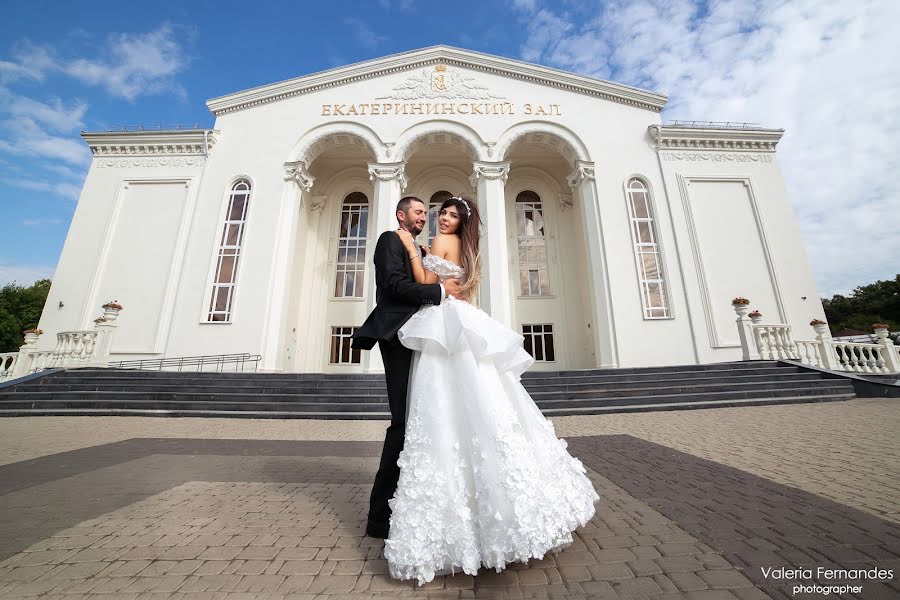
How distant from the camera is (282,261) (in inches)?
520

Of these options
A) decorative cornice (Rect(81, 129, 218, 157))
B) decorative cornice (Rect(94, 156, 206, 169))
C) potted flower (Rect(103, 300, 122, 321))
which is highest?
decorative cornice (Rect(81, 129, 218, 157))

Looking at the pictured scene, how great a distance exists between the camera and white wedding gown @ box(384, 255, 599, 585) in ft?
5.28

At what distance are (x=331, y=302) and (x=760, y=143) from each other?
64.6 feet

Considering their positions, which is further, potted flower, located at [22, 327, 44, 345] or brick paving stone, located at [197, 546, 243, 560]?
potted flower, located at [22, 327, 44, 345]

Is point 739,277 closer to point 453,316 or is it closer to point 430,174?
point 430,174

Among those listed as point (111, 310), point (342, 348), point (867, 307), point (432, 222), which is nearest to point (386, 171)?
point (432, 222)

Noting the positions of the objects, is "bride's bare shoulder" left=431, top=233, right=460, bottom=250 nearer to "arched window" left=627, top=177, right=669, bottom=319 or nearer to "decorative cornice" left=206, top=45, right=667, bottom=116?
"arched window" left=627, top=177, right=669, bottom=319

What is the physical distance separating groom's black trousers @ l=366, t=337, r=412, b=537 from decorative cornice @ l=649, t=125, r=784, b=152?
16.7m

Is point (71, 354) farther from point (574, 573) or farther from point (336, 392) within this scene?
point (574, 573)

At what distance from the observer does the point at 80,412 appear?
761cm

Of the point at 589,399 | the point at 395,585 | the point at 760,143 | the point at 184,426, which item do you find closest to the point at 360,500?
the point at 395,585

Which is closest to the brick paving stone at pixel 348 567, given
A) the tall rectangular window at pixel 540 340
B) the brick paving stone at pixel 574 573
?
the brick paving stone at pixel 574 573

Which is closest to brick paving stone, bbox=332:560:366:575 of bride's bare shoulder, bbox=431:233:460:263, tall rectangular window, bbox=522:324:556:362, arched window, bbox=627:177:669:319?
bride's bare shoulder, bbox=431:233:460:263

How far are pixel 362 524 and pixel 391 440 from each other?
2.22 feet
